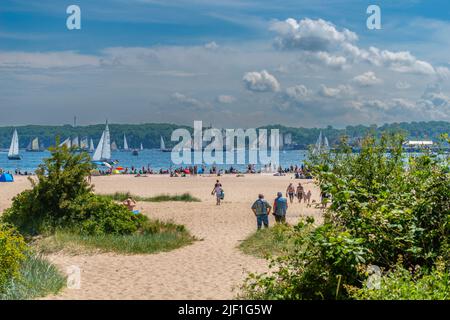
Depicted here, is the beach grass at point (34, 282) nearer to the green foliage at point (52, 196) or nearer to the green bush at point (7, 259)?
the green bush at point (7, 259)

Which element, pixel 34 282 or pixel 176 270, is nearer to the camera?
pixel 34 282

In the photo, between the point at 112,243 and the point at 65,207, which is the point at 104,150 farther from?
the point at 112,243

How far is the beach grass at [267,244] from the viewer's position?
1440 cm

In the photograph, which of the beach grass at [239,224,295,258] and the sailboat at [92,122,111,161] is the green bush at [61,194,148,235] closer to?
the beach grass at [239,224,295,258]

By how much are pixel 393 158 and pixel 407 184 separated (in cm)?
517

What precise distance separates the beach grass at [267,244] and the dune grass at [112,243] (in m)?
1.99

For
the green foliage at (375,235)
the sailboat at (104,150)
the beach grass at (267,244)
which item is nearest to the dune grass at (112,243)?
the beach grass at (267,244)

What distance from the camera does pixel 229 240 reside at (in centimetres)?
1739

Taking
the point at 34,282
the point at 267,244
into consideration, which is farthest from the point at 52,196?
the point at 34,282

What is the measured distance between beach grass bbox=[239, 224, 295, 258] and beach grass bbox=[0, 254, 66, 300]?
5369 mm

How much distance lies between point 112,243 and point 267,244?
4.30 metres

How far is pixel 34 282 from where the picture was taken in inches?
394

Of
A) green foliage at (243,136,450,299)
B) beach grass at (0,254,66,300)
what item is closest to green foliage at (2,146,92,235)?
beach grass at (0,254,66,300)
